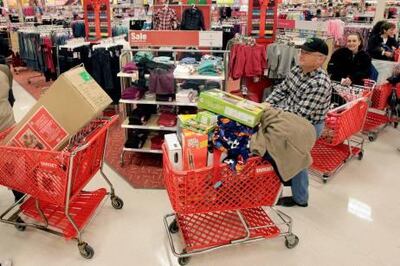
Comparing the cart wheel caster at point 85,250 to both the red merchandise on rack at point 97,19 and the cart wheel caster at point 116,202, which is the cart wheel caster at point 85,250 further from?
the red merchandise on rack at point 97,19

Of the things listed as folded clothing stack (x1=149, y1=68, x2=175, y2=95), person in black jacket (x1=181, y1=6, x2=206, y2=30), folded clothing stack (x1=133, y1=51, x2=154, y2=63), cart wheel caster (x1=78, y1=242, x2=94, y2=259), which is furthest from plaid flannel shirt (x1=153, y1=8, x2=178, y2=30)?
cart wheel caster (x1=78, y1=242, x2=94, y2=259)

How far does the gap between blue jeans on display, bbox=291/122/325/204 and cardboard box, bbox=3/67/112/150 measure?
1938 mm

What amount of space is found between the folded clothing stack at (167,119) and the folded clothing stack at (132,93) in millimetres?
365

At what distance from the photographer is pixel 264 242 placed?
9.37 feet

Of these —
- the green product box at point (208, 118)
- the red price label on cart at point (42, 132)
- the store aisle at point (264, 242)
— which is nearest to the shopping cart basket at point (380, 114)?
the store aisle at point (264, 242)

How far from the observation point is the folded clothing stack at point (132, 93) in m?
3.88

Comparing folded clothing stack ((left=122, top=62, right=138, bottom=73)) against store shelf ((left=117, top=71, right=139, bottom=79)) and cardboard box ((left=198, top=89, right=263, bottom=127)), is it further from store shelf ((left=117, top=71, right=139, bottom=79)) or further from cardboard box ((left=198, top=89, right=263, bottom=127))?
cardboard box ((left=198, top=89, right=263, bottom=127))

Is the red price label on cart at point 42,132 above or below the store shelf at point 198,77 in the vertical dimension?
below

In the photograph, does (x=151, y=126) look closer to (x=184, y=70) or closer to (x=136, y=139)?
(x=136, y=139)

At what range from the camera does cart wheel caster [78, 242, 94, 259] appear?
263cm

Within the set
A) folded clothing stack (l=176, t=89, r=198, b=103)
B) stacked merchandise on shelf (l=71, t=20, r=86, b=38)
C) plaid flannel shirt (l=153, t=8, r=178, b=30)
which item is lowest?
folded clothing stack (l=176, t=89, r=198, b=103)

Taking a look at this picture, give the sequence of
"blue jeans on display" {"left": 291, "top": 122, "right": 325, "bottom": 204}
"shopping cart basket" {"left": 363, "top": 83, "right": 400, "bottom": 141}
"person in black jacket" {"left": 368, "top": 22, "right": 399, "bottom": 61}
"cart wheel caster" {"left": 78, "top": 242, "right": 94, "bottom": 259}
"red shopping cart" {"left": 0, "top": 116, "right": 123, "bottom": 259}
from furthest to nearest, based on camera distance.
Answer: "person in black jacket" {"left": 368, "top": 22, "right": 399, "bottom": 61} < "shopping cart basket" {"left": 363, "top": 83, "right": 400, "bottom": 141} < "blue jeans on display" {"left": 291, "top": 122, "right": 325, "bottom": 204} < "cart wheel caster" {"left": 78, "top": 242, "right": 94, "bottom": 259} < "red shopping cart" {"left": 0, "top": 116, "right": 123, "bottom": 259}

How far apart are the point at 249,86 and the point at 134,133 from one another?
289 cm

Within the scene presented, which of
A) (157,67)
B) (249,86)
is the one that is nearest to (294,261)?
(157,67)
